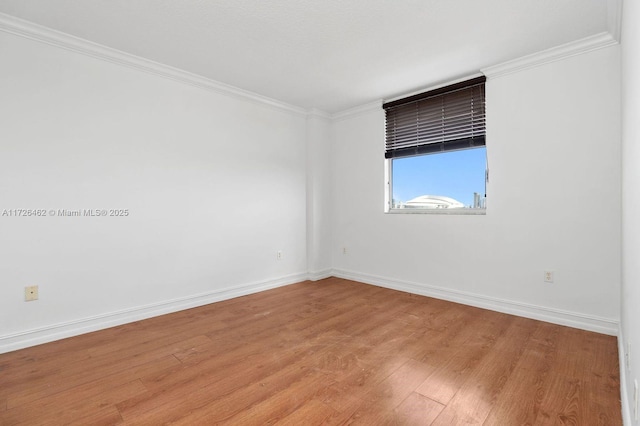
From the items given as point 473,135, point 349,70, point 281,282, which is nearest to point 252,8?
point 349,70

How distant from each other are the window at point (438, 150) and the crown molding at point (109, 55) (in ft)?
6.35

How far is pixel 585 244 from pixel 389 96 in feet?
8.70

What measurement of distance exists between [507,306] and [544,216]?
961mm

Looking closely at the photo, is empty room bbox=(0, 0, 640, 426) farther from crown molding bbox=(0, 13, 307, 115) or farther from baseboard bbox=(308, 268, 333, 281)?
baseboard bbox=(308, 268, 333, 281)

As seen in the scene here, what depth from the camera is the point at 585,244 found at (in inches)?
105

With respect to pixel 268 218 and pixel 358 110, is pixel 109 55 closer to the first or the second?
pixel 268 218

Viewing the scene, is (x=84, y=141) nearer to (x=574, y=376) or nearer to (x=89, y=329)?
(x=89, y=329)

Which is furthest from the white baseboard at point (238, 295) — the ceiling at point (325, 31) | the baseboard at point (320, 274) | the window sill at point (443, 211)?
the ceiling at point (325, 31)

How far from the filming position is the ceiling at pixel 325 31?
2199mm

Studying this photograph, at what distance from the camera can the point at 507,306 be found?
10.2 ft

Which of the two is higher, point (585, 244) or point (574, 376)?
point (585, 244)

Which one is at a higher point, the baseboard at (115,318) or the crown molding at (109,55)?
the crown molding at (109,55)

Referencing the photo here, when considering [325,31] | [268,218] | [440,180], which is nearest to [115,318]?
[268,218]

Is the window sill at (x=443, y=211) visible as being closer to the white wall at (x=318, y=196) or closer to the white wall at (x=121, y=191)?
the white wall at (x=318, y=196)
